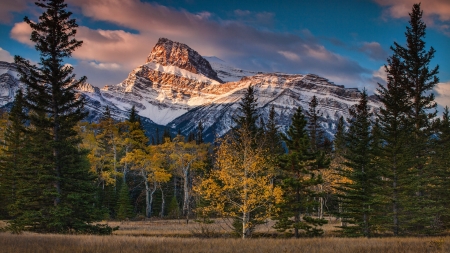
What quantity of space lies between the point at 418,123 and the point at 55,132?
28798 mm

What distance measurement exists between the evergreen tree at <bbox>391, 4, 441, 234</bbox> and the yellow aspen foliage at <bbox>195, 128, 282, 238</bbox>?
12250 millimetres

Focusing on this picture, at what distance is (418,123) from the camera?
1195 inches

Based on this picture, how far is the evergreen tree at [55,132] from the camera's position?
78.1ft

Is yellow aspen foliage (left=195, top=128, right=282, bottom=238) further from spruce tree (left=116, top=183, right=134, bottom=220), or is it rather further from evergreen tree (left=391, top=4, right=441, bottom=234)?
spruce tree (left=116, top=183, right=134, bottom=220)

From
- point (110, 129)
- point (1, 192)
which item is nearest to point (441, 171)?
point (110, 129)

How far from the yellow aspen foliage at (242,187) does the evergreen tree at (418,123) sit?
12250 millimetres

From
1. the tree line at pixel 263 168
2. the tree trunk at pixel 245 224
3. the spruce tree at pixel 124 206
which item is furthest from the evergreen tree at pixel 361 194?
the spruce tree at pixel 124 206

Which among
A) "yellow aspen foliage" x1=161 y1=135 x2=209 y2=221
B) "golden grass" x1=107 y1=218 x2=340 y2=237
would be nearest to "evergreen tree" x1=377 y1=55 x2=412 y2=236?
"golden grass" x1=107 y1=218 x2=340 y2=237

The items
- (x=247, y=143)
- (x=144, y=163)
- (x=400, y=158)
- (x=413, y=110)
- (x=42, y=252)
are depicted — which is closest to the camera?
(x=42, y=252)

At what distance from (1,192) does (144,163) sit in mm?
16490

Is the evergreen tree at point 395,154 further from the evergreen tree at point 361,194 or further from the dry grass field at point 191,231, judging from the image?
the dry grass field at point 191,231

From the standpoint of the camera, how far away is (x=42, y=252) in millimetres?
12086

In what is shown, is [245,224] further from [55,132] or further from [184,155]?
[184,155]

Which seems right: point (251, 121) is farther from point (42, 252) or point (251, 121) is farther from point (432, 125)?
point (42, 252)
